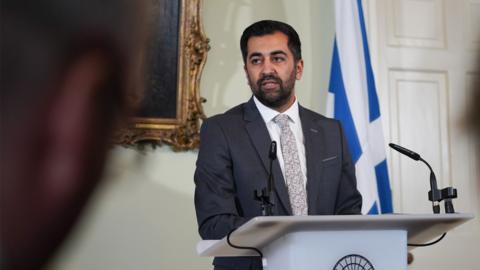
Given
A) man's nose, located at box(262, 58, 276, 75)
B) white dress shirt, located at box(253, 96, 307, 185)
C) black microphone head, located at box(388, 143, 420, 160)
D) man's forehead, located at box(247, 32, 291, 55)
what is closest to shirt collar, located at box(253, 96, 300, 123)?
white dress shirt, located at box(253, 96, 307, 185)

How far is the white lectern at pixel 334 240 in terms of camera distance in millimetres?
2148

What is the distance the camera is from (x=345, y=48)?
181 inches


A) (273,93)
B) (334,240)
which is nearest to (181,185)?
(273,93)

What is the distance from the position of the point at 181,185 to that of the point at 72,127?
3891mm

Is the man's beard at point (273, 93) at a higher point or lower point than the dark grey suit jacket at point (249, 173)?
higher

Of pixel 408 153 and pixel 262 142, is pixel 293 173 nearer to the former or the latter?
pixel 262 142

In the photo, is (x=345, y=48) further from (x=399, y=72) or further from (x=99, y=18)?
(x=99, y=18)

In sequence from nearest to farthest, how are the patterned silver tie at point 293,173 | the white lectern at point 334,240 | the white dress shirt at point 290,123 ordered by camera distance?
the white lectern at point 334,240, the patterned silver tie at point 293,173, the white dress shirt at point 290,123

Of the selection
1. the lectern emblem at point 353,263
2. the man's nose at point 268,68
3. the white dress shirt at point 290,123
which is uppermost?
the man's nose at point 268,68

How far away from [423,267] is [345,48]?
168 cm

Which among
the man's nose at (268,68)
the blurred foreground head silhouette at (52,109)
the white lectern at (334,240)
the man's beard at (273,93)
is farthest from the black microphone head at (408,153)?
the blurred foreground head silhouette at (52,109)

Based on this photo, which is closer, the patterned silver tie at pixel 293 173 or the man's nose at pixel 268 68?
the patterned silver tie at pixel 293 173

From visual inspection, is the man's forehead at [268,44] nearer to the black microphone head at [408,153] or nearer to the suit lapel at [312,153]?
the suit lapel at [312,153]

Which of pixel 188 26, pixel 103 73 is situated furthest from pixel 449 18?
pixel 103 73
